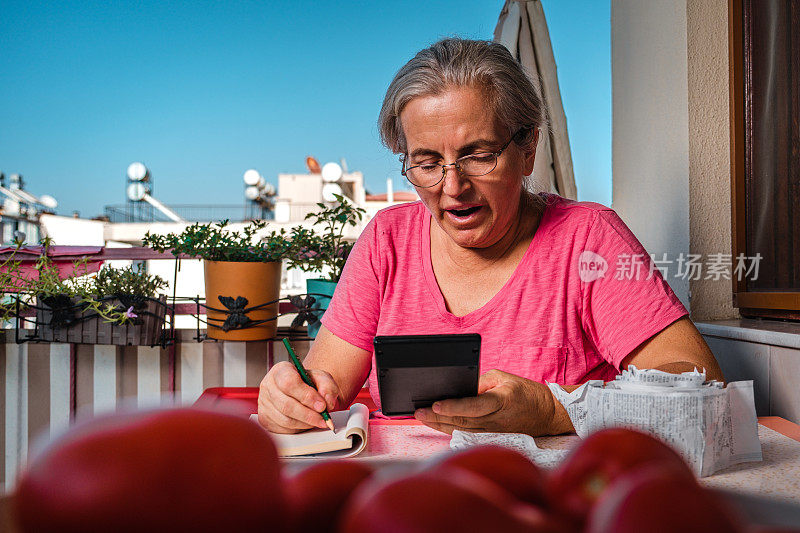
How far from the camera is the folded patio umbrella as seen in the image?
319cm

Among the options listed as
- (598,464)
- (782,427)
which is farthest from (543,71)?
(598,464)

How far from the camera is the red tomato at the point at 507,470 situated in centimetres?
19

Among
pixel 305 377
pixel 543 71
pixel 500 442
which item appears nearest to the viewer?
pixel 500 442

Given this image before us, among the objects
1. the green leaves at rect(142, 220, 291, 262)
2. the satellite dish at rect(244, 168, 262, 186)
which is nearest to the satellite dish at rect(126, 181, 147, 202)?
the satellite dish at rect(244, 168, 262, 186)

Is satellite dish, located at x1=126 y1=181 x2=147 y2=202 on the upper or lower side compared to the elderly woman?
upper

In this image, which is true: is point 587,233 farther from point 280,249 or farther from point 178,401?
point 178,401

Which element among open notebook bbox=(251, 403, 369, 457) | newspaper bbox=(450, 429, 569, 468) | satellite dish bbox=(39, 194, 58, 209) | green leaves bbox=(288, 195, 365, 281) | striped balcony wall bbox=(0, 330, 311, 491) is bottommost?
striped balcony wall bbox=(0, 330, 311, 491)

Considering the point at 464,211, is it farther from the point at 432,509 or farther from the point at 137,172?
the point at 137,172

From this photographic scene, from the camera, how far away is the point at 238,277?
250 cm

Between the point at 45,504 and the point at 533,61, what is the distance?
343 cm

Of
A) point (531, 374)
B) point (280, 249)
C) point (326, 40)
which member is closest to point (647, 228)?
point (531, 374)

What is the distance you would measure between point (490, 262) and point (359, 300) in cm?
41

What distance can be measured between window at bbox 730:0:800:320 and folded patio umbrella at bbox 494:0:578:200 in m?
0.97

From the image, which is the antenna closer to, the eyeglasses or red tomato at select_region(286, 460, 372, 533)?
the eyeglasses
